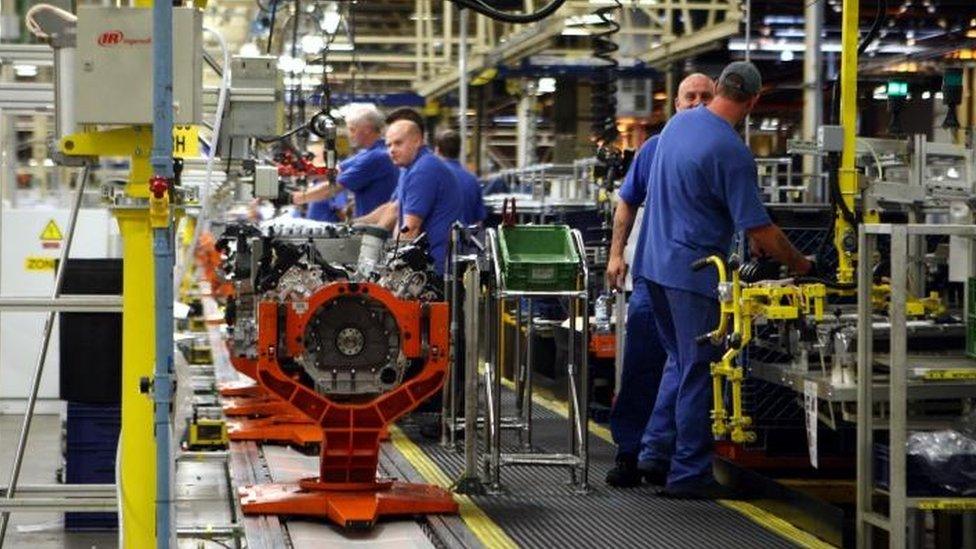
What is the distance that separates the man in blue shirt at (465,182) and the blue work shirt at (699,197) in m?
3.71

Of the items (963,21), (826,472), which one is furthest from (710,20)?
(826,472)

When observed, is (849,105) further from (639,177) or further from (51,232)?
(51,232)

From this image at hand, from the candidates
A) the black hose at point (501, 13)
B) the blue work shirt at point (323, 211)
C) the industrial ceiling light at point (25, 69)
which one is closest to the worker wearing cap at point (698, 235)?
the black hose at point (501, 13)

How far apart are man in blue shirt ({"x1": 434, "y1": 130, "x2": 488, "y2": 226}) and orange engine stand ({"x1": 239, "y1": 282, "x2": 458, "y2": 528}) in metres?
4.07

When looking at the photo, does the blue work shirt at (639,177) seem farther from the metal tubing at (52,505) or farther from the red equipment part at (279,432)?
the metal tubing at (52,505)

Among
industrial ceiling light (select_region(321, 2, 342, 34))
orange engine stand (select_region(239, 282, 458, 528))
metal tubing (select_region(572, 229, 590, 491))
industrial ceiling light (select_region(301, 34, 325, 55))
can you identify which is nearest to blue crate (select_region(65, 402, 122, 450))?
orange engine stand (select_region(239, 282, 458, 528))

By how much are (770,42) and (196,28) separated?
50.5ft

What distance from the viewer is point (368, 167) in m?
12.3

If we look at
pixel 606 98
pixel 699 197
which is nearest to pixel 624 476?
pixel 699 197

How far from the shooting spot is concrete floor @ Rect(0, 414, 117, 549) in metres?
8.02

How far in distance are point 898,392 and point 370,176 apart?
6761 mm

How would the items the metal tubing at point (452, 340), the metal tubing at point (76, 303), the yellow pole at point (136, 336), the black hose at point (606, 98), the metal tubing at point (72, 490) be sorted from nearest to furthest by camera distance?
the yellow pole at point (136, 336) → the metal tubing at point (76, 303) → the metal tubing at point (72, 490) → the metal tubing at point (452, 340) → the black hose at point (606, 98)

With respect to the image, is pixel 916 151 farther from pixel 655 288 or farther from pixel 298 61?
pixel 298 61

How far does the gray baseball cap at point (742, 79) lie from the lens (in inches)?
295
